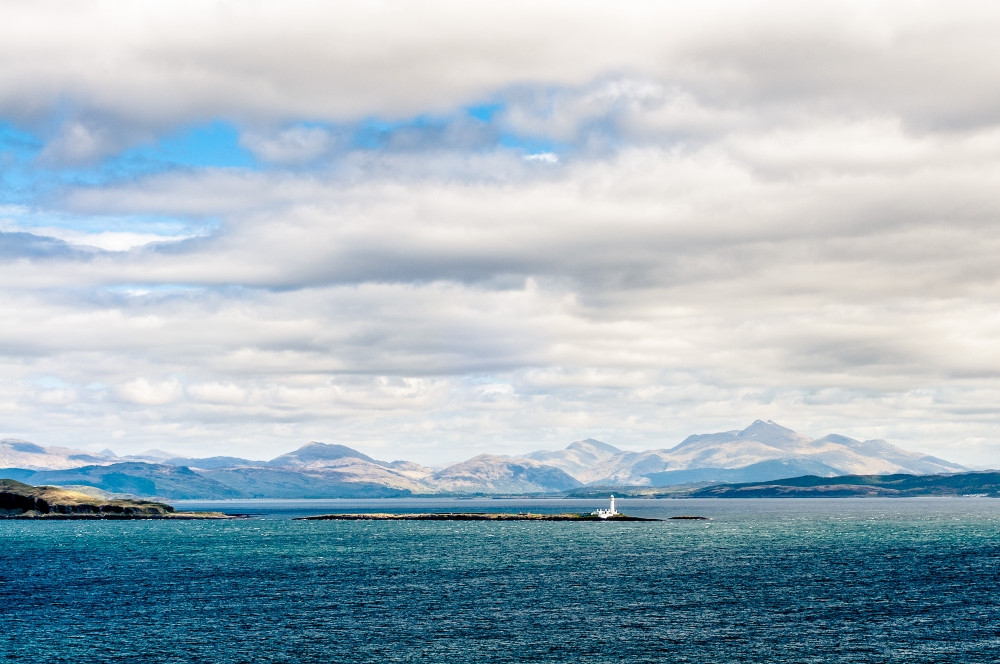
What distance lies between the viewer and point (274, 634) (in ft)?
318

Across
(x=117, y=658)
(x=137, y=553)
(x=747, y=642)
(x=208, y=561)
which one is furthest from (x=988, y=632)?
(x=137, y=553)

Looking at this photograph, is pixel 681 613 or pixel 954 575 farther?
pixel 954 575

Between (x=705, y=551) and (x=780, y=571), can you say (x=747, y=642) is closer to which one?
(x=780, y=571)

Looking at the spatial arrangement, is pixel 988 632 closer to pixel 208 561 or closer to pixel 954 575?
pixel 954 575

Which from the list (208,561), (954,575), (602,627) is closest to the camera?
(602,627)

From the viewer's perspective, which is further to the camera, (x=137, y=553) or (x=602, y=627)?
(x=137, y=553)

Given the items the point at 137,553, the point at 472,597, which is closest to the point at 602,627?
the point at 472,597

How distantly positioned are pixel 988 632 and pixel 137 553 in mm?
162153

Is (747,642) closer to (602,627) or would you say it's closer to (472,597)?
(602,627)

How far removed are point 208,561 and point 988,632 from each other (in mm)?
133132

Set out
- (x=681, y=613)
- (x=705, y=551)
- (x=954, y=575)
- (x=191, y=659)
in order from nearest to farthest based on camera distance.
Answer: (x=191, y=659), (x=681, y=613), (x=954, y=575), (x=705, y=551)

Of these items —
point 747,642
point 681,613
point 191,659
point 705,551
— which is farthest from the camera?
point 705,551

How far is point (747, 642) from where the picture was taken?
301ft

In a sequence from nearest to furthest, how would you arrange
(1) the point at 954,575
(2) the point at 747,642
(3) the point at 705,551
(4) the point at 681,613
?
(2) the point at 747,642
(4) the point at 681,613
(1) the point at 954,575
(3) the point at 705,551
